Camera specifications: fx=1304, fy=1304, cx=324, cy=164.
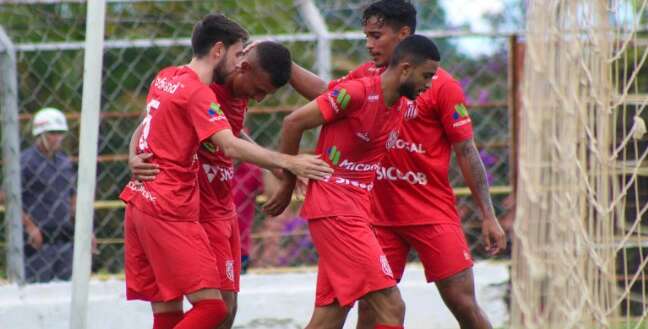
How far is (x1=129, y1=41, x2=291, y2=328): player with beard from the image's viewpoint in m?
6.07

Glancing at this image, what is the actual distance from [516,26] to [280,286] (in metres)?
2.21

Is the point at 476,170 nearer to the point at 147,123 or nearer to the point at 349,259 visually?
the point at 349,259

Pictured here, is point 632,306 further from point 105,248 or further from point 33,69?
point 33,69

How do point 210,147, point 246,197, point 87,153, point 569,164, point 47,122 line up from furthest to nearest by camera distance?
point 47,122 < point 246,197 < point 210,147 < point 87,153 < point 569,164

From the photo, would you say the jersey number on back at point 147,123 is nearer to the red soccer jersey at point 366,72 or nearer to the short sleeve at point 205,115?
the short sleeve at point 205,115

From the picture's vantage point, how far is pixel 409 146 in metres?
6.66

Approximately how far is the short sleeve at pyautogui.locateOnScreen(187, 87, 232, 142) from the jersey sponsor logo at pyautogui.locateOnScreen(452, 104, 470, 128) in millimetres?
1324

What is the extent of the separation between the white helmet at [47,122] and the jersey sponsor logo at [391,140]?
285 centimetres

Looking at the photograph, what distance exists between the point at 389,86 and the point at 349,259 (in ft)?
2.67

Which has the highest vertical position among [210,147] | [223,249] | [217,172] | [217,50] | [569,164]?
[217,50]

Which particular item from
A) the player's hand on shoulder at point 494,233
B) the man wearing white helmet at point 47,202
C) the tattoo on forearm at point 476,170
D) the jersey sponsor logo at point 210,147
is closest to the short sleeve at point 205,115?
the jersey sponsor logo at point 210,147

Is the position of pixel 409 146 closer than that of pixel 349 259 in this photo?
No

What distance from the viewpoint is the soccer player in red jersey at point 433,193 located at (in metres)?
6.61

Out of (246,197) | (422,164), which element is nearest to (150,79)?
(246,197)
